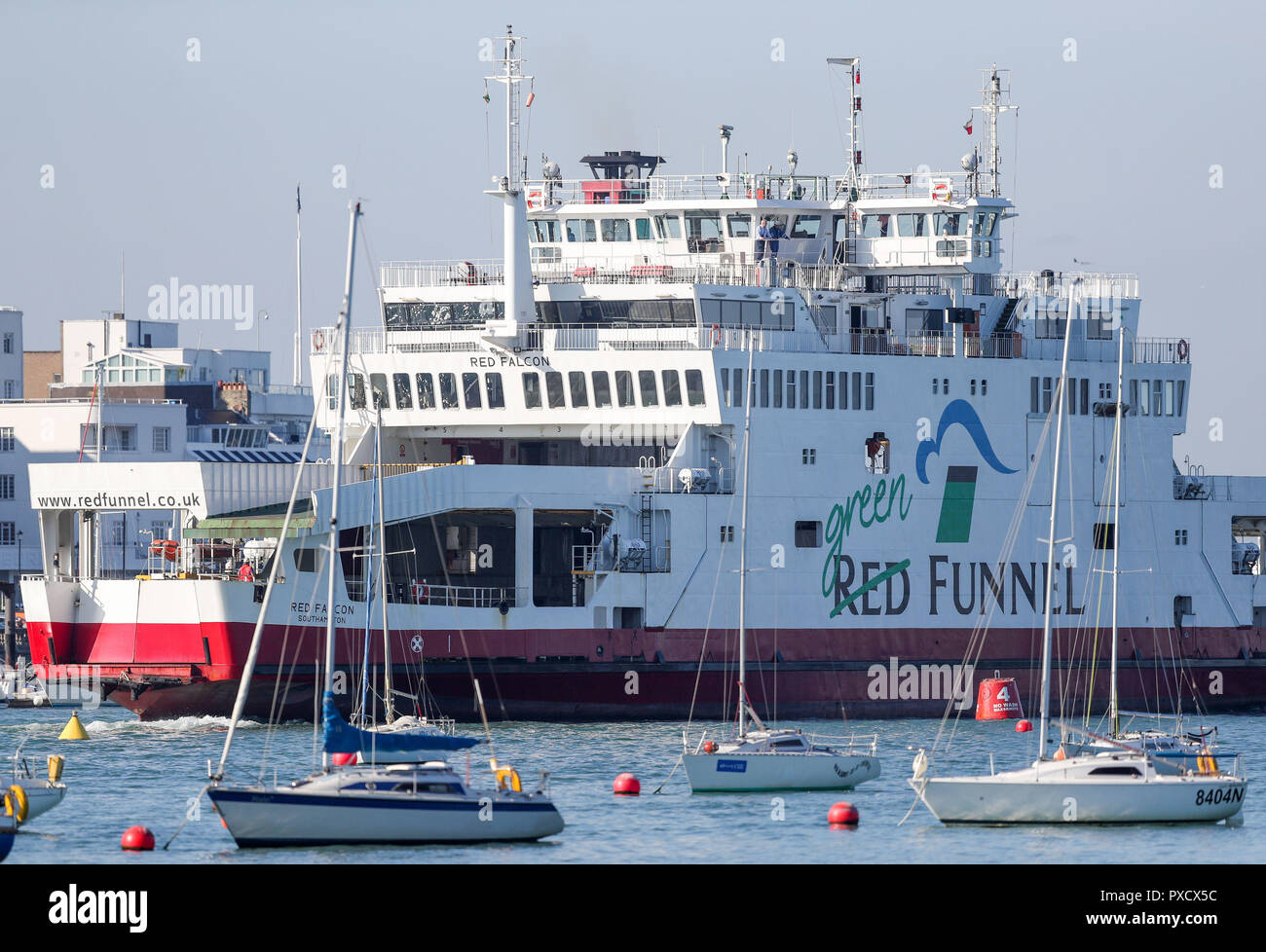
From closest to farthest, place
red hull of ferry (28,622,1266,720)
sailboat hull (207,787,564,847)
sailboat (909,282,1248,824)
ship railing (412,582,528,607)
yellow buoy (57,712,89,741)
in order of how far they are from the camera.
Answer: sailboat hull (207,787,564,847), sailboat (909,282,1248,824), red hull of ferry (28,622,1266,720), yellow buoy (57,712,89,741), ship railing (412,582,528,607)

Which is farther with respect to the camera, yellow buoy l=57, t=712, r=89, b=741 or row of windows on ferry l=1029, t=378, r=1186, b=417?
row of windows on ferry l=1029, t=378, r=1186, b=417

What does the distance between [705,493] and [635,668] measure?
14.7ft

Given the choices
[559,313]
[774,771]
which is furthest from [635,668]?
[774,771]

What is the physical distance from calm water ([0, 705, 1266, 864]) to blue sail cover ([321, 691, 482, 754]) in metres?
1.67

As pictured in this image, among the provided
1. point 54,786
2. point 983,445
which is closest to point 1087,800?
point 54,786

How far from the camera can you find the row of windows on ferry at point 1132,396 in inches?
2440

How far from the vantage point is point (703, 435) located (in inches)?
2265

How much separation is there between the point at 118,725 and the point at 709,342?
1622cm

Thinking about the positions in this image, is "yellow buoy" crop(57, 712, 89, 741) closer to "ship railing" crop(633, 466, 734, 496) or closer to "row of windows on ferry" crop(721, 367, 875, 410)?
"ship railing" crop(633, 466, 734, 496)

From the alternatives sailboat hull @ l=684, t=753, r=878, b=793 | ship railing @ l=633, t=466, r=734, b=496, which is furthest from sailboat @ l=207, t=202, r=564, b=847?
ship railing @ l=633, t=466, r=734, b=496

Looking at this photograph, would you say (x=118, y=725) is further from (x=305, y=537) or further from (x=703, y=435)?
(x=703, y=435)

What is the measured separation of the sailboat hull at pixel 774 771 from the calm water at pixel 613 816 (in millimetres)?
276

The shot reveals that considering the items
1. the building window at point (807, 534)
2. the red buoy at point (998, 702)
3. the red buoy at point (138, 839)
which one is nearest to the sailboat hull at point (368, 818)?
the red buoy at point (138, 839)

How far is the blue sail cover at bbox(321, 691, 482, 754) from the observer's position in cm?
4097
